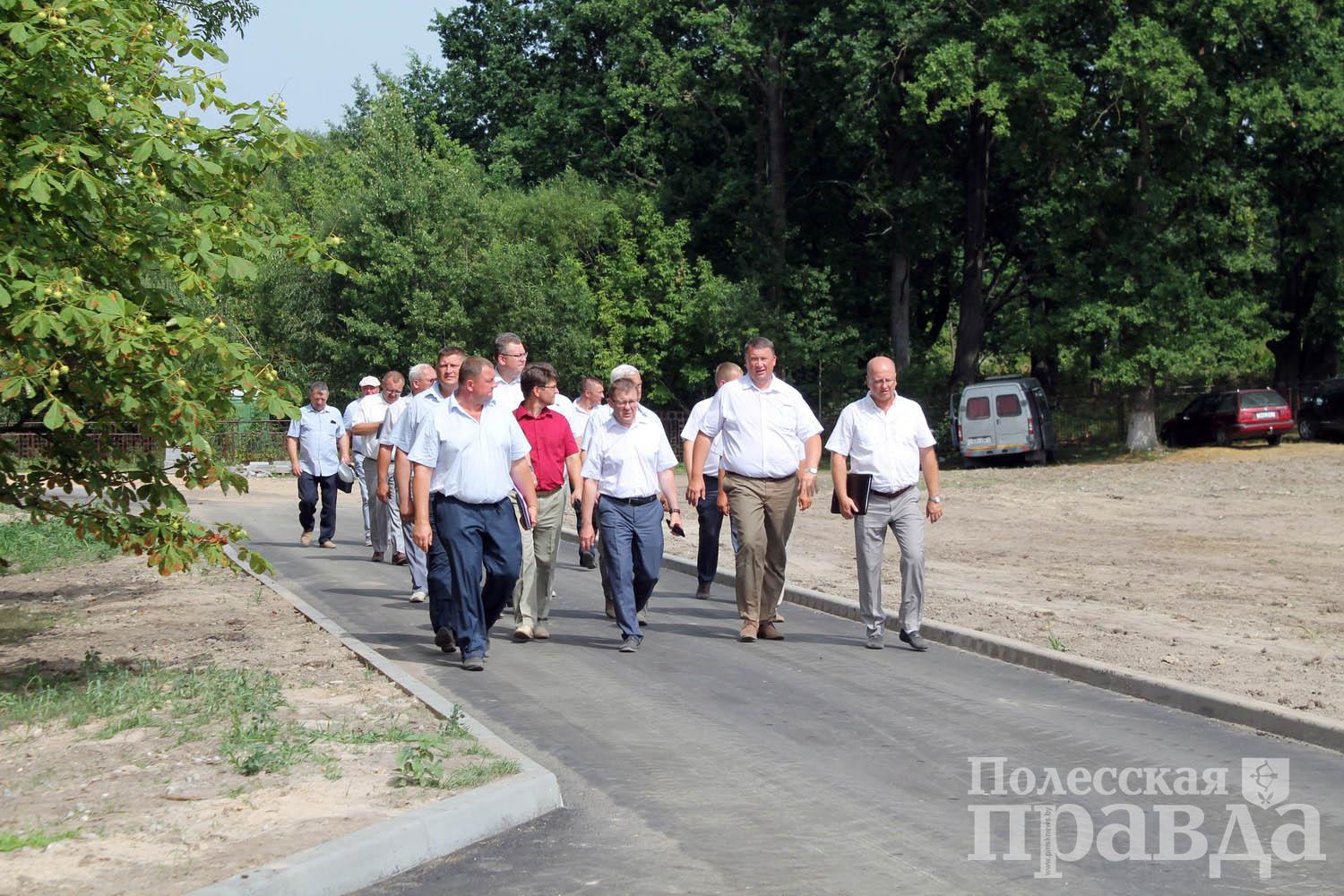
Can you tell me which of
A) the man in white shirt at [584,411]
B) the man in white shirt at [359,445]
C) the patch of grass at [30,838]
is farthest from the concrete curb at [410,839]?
the man in white shirt at [359,445]

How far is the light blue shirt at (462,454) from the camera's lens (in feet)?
32.2

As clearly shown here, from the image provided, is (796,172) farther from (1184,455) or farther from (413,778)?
(413,778)

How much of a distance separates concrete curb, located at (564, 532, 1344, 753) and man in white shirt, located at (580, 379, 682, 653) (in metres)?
2.13

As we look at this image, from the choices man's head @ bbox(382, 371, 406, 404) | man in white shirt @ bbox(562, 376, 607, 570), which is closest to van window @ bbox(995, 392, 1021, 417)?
man in white shirt @ bbox(562, 376, 607, 570)

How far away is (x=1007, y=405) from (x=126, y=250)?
107ft

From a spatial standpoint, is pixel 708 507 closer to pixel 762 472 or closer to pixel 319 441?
pixel 762 472

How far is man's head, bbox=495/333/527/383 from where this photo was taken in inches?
473

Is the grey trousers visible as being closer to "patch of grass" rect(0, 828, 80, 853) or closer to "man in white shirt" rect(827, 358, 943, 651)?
"man in white shirt" rect(827, 358, 943, 651)

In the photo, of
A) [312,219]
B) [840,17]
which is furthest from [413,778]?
[312,219]

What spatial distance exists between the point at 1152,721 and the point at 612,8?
47.7 meters

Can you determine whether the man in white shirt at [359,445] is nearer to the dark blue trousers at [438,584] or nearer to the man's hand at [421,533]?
the dark blue trousers at [438,584]

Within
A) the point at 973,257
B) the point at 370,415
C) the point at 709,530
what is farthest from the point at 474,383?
the point at 973,257

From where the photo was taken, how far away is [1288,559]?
16.7 m

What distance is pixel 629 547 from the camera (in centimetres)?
1109
